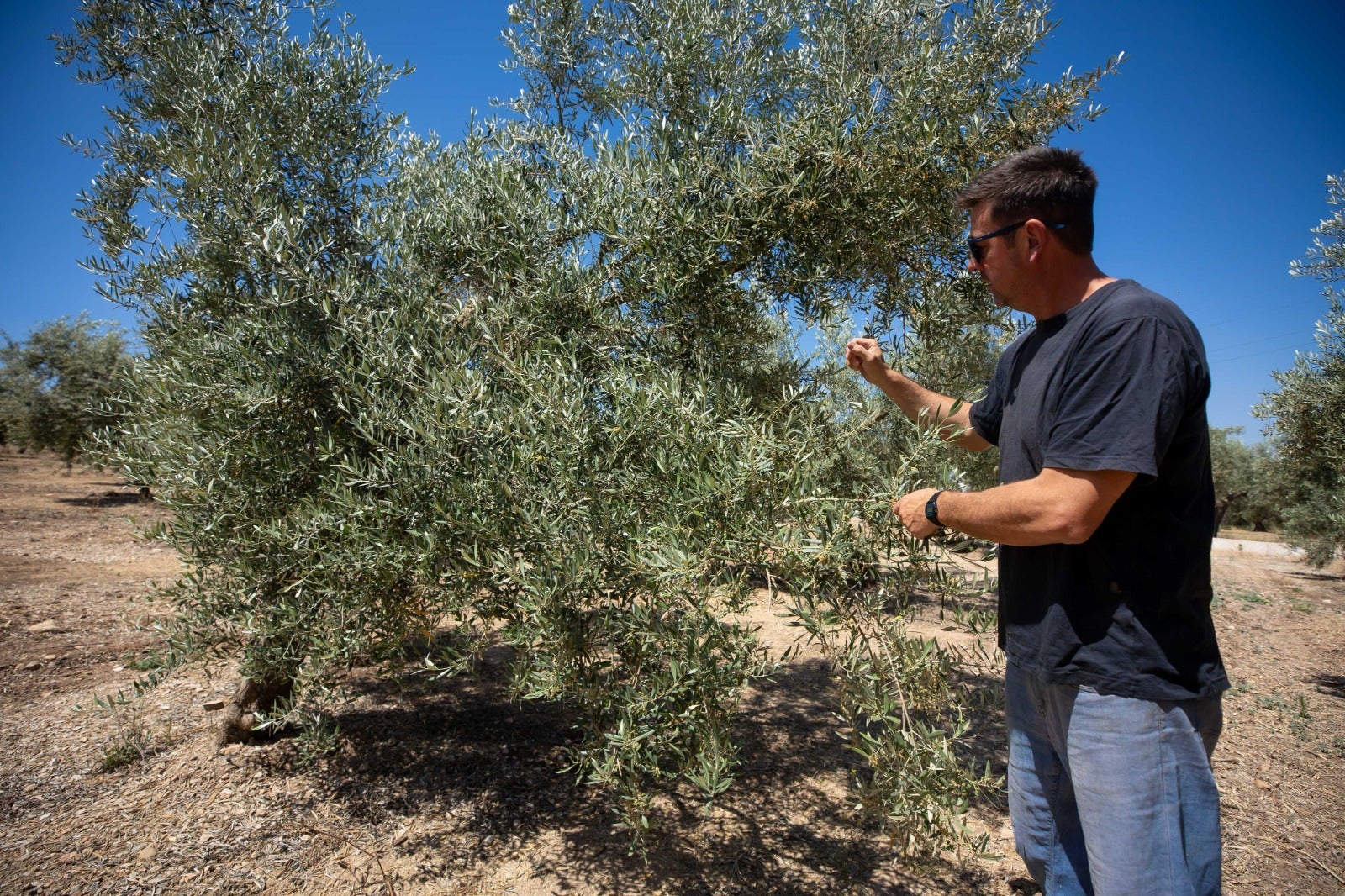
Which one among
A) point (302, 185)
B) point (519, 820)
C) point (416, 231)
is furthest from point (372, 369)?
point (519, 820)

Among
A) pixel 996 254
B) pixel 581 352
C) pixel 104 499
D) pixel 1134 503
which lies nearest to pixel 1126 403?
pixel 1134 503

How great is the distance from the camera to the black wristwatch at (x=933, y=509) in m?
2.03

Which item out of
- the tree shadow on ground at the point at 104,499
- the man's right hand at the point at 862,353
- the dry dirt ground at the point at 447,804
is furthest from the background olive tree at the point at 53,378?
the man's right hand at the point at 862,353

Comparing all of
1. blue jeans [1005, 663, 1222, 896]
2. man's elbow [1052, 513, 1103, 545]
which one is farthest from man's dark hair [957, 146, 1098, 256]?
blue jeans [1005, 663, 1222, 896]

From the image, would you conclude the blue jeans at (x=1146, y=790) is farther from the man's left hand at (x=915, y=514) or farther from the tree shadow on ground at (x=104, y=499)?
the tree shadow on ground at (x=104, y=499)

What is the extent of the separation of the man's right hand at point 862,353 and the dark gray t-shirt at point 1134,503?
817mm

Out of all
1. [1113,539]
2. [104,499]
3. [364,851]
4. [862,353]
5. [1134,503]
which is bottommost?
[364,851]

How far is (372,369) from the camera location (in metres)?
3.06

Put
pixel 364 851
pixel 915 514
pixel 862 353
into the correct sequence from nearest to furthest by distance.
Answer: pixel 915 514 < pixel 862 353 < pixel 364 851

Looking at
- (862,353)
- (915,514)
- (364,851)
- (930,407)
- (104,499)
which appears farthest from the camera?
(104,499)

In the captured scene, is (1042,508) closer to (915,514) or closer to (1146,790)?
(915,514)

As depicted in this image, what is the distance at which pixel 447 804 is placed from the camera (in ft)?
13.8

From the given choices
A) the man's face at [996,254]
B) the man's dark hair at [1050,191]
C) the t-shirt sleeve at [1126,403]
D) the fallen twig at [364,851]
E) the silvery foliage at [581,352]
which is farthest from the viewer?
the fallen twig at [364,851]

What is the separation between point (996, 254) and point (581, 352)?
1.83m
